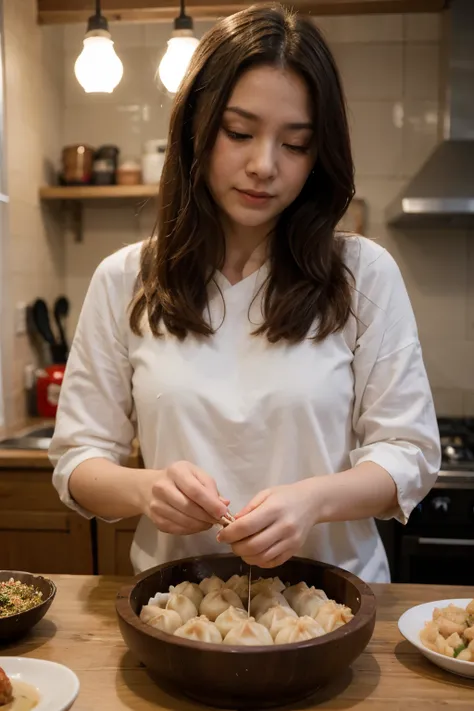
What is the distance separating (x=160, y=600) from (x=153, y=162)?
2364mm

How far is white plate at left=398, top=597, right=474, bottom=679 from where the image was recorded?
38.3 inches

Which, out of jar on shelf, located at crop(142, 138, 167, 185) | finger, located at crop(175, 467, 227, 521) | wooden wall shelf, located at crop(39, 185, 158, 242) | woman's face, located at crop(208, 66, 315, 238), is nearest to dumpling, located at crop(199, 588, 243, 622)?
finger, located at crop(175, 467, 227, 521)

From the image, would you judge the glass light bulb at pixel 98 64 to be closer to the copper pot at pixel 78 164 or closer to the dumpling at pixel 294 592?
the copper pot at pixel 78 164

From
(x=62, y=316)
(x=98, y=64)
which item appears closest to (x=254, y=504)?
(x=98, y=64)

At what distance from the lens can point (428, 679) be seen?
39.1 inches

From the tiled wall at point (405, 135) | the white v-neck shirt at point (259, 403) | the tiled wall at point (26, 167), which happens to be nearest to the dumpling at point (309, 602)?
the white v-neck shirt at point (259, 403)

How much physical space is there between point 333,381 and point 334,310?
0.40 ft

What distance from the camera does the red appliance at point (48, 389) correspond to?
2979mm

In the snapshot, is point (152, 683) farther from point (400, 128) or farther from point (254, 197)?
point (400, 128)

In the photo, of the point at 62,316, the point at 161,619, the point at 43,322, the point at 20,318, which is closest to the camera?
the point at 161,619

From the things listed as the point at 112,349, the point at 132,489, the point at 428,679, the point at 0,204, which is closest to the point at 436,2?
the point at 0,204

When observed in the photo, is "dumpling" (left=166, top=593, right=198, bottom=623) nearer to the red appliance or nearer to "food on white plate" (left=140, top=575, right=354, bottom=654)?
"food on white plate" (left=140, top=575, right=354, bottom=654)

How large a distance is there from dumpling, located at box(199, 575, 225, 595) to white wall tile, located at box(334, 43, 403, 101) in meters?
2.57

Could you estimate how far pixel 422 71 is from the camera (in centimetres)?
321
